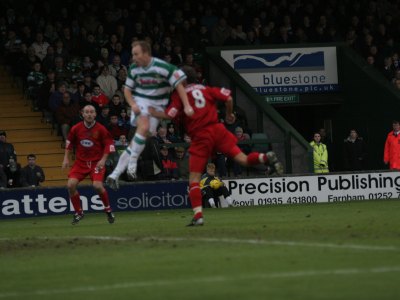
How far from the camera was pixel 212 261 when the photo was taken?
11094 mm

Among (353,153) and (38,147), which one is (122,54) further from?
(353,153)

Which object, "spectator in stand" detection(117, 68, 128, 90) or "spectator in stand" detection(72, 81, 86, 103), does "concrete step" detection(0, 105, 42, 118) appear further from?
"spectator in stand" detection(117, 68, 128, 90)

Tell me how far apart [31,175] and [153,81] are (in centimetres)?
1077

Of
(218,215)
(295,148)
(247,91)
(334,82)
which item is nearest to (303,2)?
(334,82)

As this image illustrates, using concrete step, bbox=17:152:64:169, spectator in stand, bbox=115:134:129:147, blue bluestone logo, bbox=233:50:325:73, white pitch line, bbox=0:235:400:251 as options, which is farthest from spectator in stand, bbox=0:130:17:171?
white pitch line, bbox=0:235:400:251

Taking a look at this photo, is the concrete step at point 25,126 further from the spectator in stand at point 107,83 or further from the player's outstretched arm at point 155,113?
the player's outstretched arm at point 155,113

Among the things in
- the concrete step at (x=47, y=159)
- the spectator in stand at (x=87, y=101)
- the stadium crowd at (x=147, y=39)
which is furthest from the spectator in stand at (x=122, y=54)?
the concrete step at (x=47, y=159)

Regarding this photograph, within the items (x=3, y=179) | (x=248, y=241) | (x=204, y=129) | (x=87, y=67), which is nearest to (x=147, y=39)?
(x=87, y=67)

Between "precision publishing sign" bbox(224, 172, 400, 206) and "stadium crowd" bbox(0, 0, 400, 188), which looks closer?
"precision publishing sign" bbox(224, 172, 400, 206)

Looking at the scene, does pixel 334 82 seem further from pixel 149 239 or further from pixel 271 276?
pixel 271 276

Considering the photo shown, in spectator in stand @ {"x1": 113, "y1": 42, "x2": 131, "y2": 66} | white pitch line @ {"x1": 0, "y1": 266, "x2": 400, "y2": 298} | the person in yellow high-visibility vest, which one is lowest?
white pitch line @ {"x1": 0, "y1": 266, "x2": 400, "y2": 298}

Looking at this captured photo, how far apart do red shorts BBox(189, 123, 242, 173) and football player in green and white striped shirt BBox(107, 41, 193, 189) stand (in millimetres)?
647

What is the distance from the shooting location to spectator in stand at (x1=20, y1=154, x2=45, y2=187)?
25.1 meters

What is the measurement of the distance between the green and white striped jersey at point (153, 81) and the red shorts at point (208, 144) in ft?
2.31
